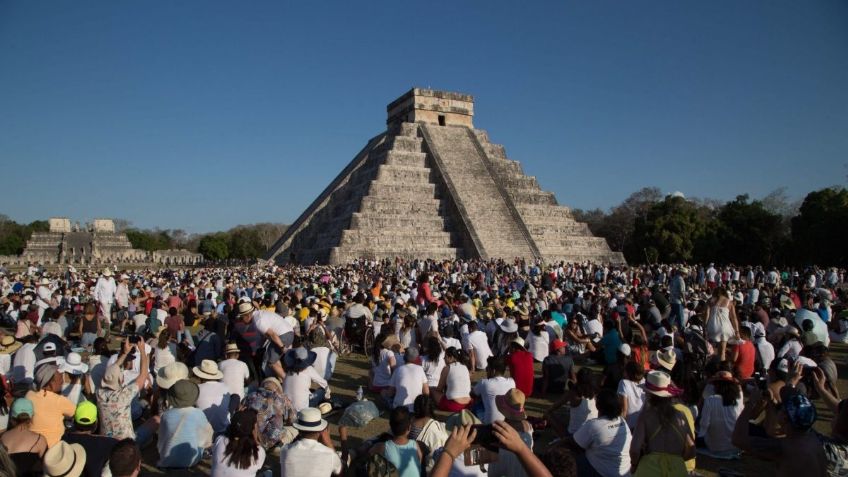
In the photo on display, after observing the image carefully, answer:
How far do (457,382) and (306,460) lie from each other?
290 centimetres

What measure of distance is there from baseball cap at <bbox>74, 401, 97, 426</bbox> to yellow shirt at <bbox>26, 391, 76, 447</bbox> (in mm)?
493

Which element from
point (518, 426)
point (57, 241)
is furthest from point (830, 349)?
point (57, 241)

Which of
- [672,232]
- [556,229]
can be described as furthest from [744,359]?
[672,232]

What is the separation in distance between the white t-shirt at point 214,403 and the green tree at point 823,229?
1296 inches

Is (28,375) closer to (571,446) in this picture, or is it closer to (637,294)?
(571,446)

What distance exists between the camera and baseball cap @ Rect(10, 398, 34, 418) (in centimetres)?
449

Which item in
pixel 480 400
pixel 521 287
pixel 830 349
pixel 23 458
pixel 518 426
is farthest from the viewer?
pixel 521 287

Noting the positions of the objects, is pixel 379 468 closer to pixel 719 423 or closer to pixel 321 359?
pixel 719 423

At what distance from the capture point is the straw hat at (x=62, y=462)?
12.7 ft

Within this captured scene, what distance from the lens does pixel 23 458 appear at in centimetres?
414

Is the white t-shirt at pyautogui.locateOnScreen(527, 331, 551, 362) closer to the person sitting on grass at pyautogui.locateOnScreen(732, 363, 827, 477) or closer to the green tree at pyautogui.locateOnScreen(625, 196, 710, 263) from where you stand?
the person sitting on grass at pyautogui.locateOnScreen(732, 363, 827, 477)

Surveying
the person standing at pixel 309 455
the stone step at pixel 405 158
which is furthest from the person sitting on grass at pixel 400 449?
the stone step at pixel 405 158

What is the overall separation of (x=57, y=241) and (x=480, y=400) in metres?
64.4

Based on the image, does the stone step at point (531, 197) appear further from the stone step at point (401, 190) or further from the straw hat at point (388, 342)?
the straw hat at point (388, 342)
